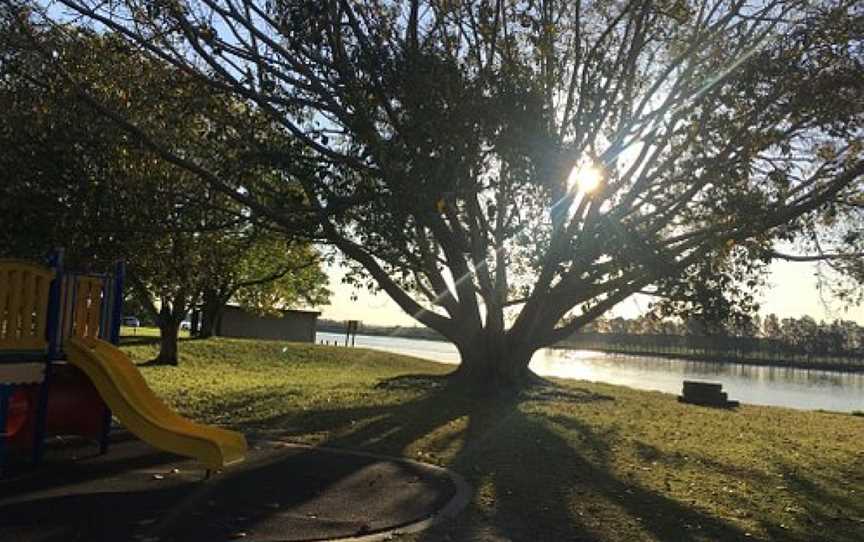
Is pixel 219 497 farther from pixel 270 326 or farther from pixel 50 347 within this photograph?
pixel 270 326

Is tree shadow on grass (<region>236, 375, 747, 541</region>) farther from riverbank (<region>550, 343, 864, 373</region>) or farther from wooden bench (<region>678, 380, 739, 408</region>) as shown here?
riverbank (<region>550, 343, 864, 373</region>)

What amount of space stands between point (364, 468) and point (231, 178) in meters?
7.31

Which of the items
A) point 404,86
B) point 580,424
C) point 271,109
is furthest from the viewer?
point 271,109

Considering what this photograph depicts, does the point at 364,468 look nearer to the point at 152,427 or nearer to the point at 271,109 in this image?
the point at 152,427

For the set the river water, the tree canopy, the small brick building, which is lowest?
the river water

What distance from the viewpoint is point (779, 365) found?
3420 inches

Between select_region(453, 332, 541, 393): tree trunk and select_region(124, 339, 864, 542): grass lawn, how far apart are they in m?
0.93

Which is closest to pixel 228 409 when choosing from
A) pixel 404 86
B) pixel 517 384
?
pixel 404 86

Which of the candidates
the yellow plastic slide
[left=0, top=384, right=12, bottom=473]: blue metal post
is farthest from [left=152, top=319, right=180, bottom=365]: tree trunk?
[left=0, top=384, right=12, bottom=473]: blue metal post

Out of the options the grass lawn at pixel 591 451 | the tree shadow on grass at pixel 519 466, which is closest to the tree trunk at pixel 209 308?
the grass lawn at pixel 591 451

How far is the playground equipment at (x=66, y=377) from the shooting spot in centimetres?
755

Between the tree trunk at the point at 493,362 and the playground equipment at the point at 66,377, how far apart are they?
9.90m

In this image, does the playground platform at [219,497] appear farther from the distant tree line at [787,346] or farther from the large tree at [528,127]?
the distant tree line at [787,346]

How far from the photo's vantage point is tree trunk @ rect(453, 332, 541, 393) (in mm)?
17625
